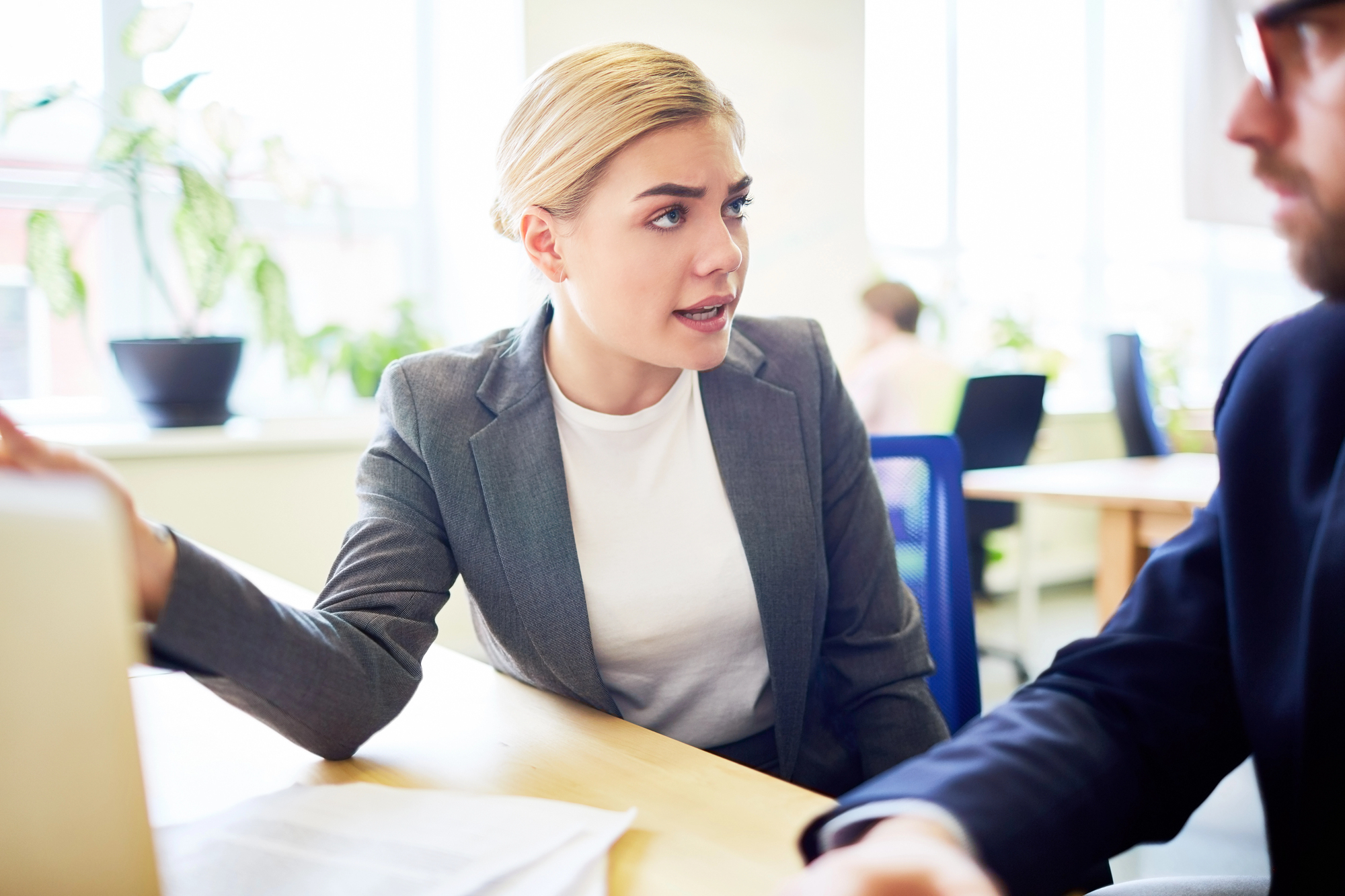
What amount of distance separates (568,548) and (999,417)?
254 centimetres

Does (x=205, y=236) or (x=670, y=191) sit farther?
(x=205, y=236)

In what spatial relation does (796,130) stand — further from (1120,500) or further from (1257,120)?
(1257,120)

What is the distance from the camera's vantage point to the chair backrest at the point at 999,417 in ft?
10.6

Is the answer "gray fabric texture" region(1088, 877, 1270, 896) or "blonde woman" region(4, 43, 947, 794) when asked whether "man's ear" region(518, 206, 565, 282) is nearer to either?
"blonde woman" region(4, 43, 947, 794)

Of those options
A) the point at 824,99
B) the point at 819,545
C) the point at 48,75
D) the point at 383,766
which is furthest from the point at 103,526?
the point at 824,99

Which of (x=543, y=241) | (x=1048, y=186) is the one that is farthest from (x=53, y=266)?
(x=1048, y=186)

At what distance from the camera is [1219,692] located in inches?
28.3

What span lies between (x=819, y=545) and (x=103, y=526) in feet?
2.94

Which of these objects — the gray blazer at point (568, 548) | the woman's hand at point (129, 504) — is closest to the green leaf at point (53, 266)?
the gray blazer at point (568, 548)

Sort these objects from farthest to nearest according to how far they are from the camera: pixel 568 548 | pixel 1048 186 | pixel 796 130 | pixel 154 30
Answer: pixel 1048 186, pixel 796 130, pixel 154 30, pixel 568 548

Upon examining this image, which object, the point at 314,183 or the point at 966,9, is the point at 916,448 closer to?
the point at 314,183

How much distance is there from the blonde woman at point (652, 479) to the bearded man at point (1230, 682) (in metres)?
0.45

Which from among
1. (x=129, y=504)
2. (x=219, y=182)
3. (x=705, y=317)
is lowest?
(x=129, y=504)

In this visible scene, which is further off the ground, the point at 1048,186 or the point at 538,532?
the point at 1048,186
